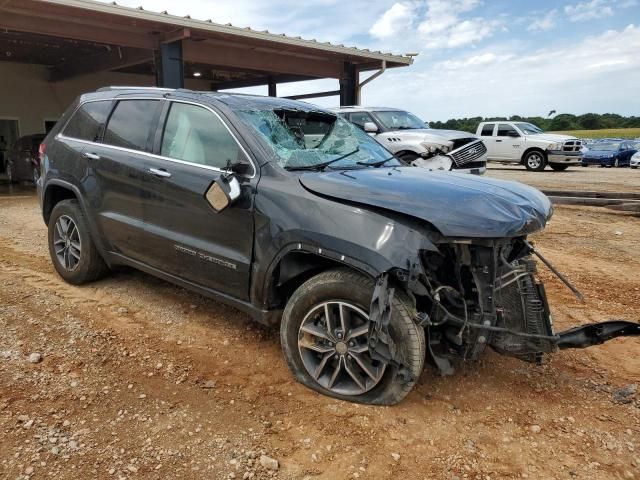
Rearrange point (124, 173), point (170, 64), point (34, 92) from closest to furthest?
point (124, 173)
point (170, 64)
point (34, 92)

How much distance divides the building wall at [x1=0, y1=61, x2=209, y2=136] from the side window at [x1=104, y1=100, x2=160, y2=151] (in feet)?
53.0

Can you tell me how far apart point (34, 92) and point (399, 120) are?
13.9 metres

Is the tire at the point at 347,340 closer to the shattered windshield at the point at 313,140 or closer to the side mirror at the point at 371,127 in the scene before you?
the shattered windshield at the point at 313,140

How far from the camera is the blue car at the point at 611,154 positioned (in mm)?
23877

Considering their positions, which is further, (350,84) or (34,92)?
(34,92)

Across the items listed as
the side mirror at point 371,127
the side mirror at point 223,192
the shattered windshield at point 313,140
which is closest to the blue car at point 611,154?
the side mirror at point 371,127

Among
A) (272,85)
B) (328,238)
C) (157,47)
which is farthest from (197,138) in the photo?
(272,85)

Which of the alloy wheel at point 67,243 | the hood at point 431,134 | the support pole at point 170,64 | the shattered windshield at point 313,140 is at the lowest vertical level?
the alloy wheel at point 67,243

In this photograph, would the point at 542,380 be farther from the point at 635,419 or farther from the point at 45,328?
the point at 45,328

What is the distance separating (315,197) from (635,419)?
2.21 m

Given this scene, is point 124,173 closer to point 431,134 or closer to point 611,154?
point 431,134

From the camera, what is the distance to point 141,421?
2.76m

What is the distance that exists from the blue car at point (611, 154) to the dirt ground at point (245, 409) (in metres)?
22.9

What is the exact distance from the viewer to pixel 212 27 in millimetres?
11188
